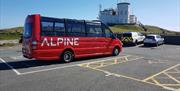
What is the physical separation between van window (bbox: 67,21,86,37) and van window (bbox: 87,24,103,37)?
1.46 ft

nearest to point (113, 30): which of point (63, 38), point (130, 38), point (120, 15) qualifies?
point (120, 15)

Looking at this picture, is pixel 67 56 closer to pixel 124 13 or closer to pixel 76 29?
pixel 76 29

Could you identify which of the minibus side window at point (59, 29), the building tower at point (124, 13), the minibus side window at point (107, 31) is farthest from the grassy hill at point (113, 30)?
the minibus side window at point (59, 29)

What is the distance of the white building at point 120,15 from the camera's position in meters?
108

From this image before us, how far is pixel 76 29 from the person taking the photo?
1413 centimetres

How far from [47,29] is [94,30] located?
3.73m

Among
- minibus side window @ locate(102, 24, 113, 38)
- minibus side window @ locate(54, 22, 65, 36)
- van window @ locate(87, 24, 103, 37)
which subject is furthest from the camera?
minibus side window @ locate(102, 24, 113, 38)

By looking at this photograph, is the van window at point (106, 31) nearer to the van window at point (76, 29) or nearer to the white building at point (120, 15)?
the van window at point (76, 29)

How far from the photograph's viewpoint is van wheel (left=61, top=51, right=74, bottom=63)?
44.1 feet

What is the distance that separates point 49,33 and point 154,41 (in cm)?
1860

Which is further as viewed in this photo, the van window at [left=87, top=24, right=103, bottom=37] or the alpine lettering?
the van window at [left=87, top=24, right=103, bottom=37]

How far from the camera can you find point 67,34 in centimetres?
1352

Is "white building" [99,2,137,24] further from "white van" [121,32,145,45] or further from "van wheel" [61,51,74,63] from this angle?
"van wheel" [61,51,74,63]

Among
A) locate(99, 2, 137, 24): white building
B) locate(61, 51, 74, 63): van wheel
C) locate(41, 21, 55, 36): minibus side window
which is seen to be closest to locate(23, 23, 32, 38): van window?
locate(41, 21, 55, 36): minibus side window
